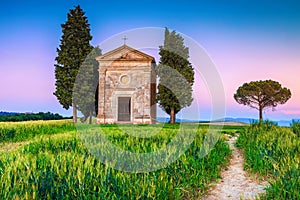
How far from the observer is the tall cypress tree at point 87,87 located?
25.9 m

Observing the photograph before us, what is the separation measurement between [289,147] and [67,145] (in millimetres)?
6794

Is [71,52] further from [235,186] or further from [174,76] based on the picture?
[235,186]

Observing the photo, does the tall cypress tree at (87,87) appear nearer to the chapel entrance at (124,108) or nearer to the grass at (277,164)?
the chapel entrance at (124,108)

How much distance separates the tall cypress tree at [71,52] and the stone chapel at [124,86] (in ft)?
8.44

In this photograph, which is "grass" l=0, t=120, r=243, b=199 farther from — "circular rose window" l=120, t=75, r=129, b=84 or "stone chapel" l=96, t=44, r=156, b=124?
"circular rose window" l=120, t=75, r=129, b=84

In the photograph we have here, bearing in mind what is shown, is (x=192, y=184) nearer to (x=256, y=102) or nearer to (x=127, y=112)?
(x=127, y=112)

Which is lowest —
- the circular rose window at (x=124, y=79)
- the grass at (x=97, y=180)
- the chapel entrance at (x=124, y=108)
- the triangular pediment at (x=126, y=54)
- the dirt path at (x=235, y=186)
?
the dirt path at (x=235, y=186)

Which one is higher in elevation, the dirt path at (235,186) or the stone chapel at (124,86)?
the stone chapel at (124,86)

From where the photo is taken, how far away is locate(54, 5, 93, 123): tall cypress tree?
25.7 meters

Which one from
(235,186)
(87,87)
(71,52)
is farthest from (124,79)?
(235,186)

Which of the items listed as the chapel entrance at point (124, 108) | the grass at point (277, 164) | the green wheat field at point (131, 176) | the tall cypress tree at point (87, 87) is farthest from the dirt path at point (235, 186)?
the tall cypress tree at point (87, 87)

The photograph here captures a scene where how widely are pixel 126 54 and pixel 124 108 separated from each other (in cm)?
480

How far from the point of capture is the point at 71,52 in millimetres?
26609

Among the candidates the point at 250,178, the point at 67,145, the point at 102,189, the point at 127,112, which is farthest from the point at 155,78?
the point at 102,189
